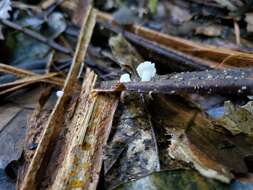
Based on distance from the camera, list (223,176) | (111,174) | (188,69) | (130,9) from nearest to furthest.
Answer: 1. (223,176)
2. (111,174)
3. (188,69)
4. (130,9)

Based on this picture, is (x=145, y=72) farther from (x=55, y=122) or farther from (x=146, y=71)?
(x=55, y=122)

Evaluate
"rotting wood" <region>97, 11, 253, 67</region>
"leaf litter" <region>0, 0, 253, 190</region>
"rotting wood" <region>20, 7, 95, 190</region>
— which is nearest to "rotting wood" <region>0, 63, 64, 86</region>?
"leaf litter" <region>0, 0, 253, 190</region>

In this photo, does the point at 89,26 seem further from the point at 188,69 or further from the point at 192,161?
the point at 192,161

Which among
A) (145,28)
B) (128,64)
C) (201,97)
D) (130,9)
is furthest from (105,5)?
(201,97)

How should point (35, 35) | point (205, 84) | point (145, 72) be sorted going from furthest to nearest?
1. point (35, 35)
2. point (145, 72)
3. point (205, 84)

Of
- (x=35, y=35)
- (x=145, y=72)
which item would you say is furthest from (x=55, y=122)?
(x=35, y=35)

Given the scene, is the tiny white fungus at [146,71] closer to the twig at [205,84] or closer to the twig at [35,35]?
the twig at [205,84]
